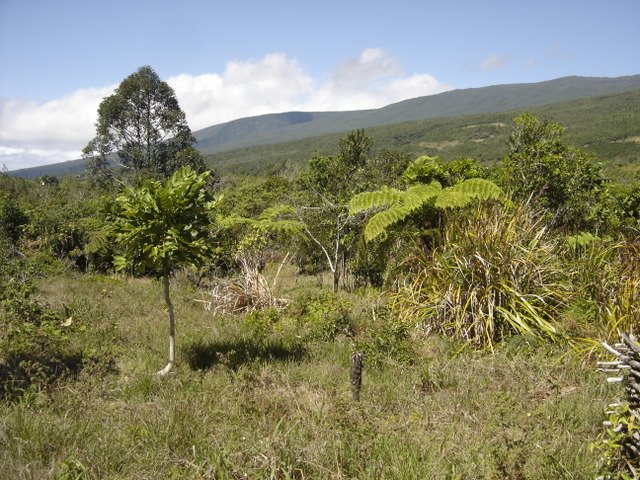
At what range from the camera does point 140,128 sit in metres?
29.6

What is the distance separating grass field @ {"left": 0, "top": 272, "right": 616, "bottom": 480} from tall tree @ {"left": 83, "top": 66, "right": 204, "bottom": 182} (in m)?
25.4

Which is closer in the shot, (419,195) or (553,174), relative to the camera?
(419,195)

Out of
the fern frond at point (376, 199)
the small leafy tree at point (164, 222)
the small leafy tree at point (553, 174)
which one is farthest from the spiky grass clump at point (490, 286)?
the small leafy tree at point (164, 222)

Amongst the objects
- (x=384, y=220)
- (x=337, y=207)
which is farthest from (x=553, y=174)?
(x=337, y=207)

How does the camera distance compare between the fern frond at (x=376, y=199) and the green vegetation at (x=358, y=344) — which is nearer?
the green vegetation at (x=358, y=344)

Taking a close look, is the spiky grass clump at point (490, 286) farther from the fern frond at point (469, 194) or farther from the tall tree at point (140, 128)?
the tall tree at point (140, 128)

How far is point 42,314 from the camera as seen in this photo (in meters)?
5.94

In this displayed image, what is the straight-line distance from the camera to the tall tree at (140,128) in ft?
94.2

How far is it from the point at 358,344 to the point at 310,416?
204 centimetres

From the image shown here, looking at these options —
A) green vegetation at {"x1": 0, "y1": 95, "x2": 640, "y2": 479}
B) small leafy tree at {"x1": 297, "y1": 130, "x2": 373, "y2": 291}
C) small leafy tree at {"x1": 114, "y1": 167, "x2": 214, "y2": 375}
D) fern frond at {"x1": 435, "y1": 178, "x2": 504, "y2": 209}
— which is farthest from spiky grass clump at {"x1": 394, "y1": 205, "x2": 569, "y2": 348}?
small leafy tree at {"x1": 114, "y1": 167, "x2": 214, "y2": 375}

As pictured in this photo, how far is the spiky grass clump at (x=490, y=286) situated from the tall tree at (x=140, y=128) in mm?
24731

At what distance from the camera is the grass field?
2844 mm

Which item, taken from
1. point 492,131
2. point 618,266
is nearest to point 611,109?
point 492,131

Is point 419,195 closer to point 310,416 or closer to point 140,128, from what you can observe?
point 310,416
